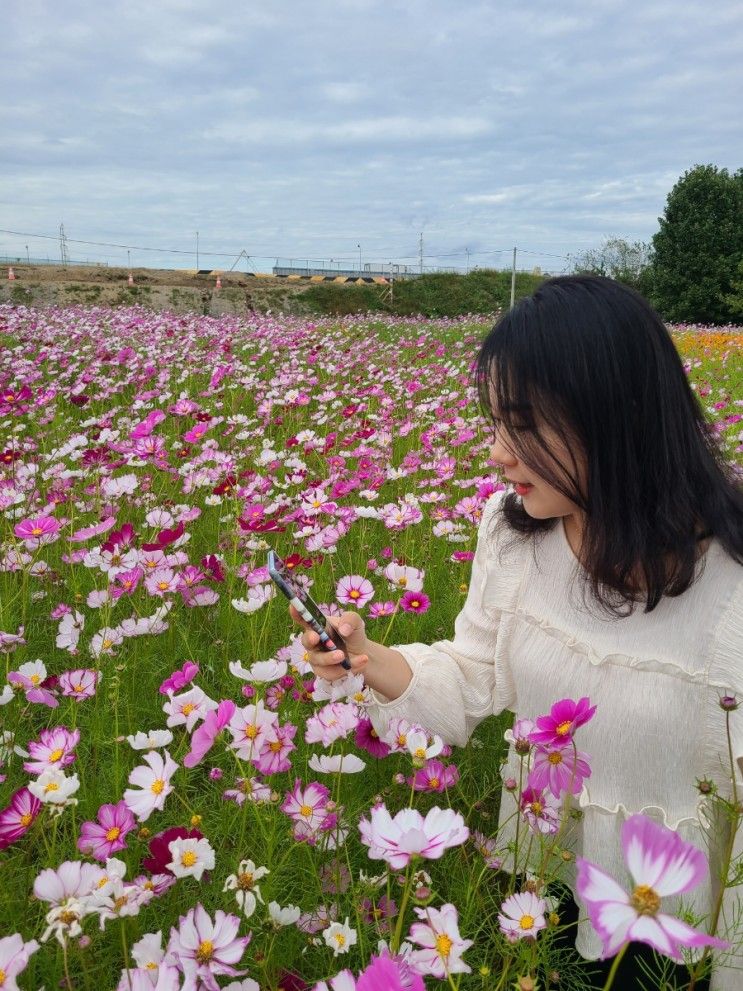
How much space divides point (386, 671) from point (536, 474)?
36 cm

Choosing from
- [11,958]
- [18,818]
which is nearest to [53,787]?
[18,818]

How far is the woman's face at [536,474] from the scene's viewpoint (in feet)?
3.29

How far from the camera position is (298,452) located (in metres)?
2.98

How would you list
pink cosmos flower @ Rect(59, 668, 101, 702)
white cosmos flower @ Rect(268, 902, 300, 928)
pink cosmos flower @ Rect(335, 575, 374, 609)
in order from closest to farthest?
white cosmos flower @ Rect(268, 902, 300, 928), pink cosmos flower @ Rect(59, 668, 101, 702), pink cosmos flower @ Rect(335, 575, 374, 609)

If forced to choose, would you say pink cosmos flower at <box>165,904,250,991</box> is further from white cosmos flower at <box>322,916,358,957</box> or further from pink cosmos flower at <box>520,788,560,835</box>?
pink cosmos flower at <box>520,788,560,835</box>

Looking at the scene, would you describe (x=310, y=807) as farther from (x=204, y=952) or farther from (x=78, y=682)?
(x=78, y=682)

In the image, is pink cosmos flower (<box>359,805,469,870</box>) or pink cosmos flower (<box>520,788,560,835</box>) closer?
pink cosmos flower (<box>359,805,469,870</box>)

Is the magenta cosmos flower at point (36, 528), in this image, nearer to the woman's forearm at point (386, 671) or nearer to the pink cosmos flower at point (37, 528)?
the pink cosmos flower at point (37, 528)

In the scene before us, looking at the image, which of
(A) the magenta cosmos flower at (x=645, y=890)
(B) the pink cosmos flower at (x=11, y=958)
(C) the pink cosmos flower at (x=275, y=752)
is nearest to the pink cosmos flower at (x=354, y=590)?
(C) the pink cosmos flower at (x=275, y=752)

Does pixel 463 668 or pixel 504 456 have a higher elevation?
pixel 504 456

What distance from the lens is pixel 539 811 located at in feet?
2.95

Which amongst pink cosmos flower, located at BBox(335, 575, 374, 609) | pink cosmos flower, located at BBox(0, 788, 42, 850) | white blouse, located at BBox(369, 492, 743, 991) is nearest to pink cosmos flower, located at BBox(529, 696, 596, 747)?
white blouse, located at BBox(369, 492, 743, 991)

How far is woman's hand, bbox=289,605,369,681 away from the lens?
100 cm

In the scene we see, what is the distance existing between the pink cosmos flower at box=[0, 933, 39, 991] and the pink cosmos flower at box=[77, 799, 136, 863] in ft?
0.73
